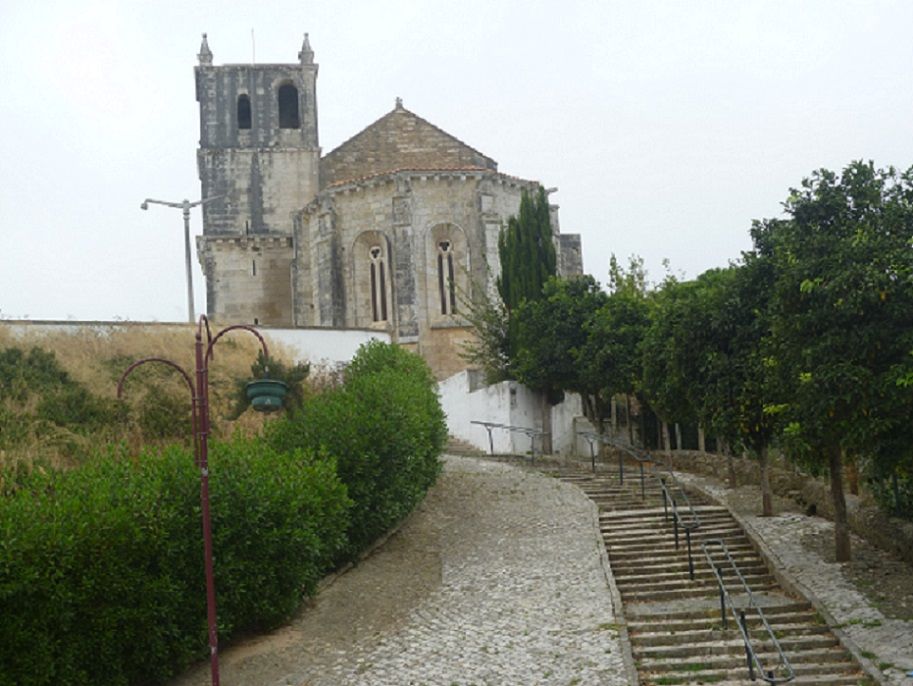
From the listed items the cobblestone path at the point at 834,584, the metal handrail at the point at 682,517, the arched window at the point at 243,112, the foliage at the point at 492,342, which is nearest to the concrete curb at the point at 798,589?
the cobblestone path at the point at 834,584

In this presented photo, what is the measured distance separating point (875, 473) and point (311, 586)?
8.66m

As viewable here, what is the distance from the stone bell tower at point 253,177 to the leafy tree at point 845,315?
3186 cm

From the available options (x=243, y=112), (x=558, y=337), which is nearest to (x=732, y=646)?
(x=558, y=337)

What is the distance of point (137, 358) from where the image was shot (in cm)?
2552

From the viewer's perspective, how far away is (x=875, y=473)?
54.8 ft

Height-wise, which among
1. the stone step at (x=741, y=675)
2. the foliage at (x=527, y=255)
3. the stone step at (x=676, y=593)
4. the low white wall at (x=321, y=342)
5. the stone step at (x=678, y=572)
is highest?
the foliage at (x=527, y=255)

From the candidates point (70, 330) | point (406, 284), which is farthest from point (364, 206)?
point (70, 330)

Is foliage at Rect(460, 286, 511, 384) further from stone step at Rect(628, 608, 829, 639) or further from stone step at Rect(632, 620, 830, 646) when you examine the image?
stone step at Rect(632, 620, 830, 646)

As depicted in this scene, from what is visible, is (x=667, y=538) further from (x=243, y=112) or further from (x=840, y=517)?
(x=243, y=112)

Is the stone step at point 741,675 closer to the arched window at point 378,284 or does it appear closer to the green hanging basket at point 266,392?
the green hanging basket at point 266,392

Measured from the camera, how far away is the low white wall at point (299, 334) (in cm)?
2645

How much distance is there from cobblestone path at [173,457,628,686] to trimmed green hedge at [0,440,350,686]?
2.63 ft

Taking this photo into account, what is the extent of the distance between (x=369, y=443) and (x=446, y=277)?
79.8 ft

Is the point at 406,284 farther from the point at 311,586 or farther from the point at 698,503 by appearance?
the point at 311,586
